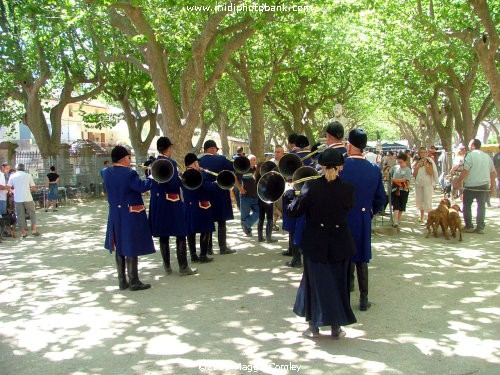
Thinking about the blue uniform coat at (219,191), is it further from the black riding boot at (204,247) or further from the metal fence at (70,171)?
the metal fence at (70,171)

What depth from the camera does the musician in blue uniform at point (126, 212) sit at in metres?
6.49

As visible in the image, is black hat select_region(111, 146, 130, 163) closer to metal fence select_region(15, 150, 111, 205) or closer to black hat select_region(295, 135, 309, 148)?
black hat select_region(295, 135, 309, 148)

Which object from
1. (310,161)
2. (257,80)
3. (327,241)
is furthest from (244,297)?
(257,80)

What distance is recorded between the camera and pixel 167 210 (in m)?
7.27

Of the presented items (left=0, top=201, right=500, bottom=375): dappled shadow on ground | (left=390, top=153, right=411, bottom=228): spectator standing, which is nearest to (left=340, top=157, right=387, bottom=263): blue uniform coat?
(left=0, top=201, right=500, bottom=375): dappled shadow on ground

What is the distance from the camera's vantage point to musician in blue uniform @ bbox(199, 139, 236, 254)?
840 cm

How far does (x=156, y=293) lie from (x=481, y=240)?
244 inches

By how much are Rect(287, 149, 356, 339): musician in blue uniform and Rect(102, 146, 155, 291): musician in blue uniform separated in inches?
101

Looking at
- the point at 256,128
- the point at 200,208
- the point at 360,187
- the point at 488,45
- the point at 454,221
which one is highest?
the point at 488,45

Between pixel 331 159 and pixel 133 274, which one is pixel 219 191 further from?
pixel 331 159

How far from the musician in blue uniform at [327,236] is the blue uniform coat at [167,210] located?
2.86m

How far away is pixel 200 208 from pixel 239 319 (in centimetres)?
291

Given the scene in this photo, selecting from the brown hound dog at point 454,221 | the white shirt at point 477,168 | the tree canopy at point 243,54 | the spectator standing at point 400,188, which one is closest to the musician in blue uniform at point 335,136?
the brown hound dog at point 454,221

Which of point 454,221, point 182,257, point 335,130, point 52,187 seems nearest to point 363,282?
point 335,130
